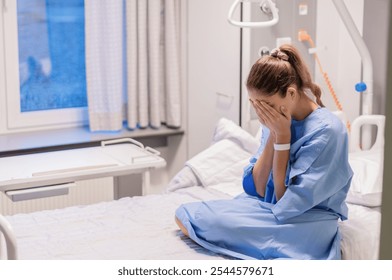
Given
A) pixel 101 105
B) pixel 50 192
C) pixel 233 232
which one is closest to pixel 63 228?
pixel 50 192

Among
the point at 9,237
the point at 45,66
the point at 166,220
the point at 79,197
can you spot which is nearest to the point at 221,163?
the point at 166,220

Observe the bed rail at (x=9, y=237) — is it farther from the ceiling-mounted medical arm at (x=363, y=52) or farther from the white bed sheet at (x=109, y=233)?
the ceiling-mounted medical arm at (x=363, y=52)

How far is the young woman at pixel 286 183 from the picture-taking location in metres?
2.03

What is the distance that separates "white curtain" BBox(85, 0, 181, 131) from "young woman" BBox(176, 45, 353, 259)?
1.04m

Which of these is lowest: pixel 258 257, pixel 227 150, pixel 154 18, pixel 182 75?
pixel 258 257

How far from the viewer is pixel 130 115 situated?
10.5 ft

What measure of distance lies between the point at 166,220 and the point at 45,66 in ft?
3.75

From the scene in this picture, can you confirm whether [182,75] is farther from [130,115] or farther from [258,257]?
[258,257]

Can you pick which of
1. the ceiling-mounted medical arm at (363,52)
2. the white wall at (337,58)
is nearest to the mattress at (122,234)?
the ceiling-mounted medical arm at (363,52)

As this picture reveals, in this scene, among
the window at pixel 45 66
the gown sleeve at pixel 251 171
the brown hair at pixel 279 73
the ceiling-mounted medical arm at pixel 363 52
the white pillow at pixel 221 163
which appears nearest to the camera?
the brown hair at pixel 279 73

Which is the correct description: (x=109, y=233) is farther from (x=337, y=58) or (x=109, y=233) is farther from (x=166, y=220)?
(x=337, y=58)

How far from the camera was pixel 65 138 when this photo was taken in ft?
10.1

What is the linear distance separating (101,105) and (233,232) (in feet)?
3.98

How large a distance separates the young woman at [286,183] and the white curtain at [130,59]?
1.04m
